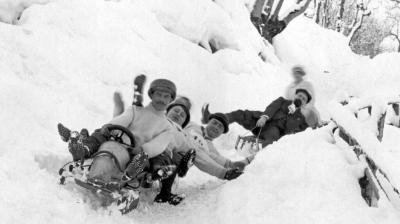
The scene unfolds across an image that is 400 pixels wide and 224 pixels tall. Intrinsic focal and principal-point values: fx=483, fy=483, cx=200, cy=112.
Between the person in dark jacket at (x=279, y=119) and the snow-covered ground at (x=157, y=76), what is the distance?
532mm

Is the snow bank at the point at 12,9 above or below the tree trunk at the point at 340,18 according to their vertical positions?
above

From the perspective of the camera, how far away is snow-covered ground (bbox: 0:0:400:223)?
3215 mm

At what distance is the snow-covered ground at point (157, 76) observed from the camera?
321 centimetres

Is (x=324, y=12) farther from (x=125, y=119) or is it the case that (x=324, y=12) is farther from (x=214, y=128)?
(x=125, y=119)

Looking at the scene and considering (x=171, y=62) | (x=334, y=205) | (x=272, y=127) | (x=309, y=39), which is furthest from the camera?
(x=309, y=39)

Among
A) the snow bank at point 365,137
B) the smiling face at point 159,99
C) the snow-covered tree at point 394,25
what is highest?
the snow bank at point 365,137

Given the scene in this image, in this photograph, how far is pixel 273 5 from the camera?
1398 centimetres

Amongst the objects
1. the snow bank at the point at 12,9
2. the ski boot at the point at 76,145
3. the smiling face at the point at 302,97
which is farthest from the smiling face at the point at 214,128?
the snow bank at the point at 12,9

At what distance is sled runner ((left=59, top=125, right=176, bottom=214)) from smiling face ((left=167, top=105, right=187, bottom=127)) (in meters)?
1.43

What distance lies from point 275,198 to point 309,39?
13.4m

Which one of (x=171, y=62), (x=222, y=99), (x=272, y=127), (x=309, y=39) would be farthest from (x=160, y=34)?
(x=309, y=39)

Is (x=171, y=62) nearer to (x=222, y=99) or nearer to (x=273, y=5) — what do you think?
(x=222, y=99)

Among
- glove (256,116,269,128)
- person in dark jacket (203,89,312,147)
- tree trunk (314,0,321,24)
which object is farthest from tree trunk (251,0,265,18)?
tree trunk (314,0,321,24)

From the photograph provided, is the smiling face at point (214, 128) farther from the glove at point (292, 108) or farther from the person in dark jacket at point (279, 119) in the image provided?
the glove at point (292, 108)
